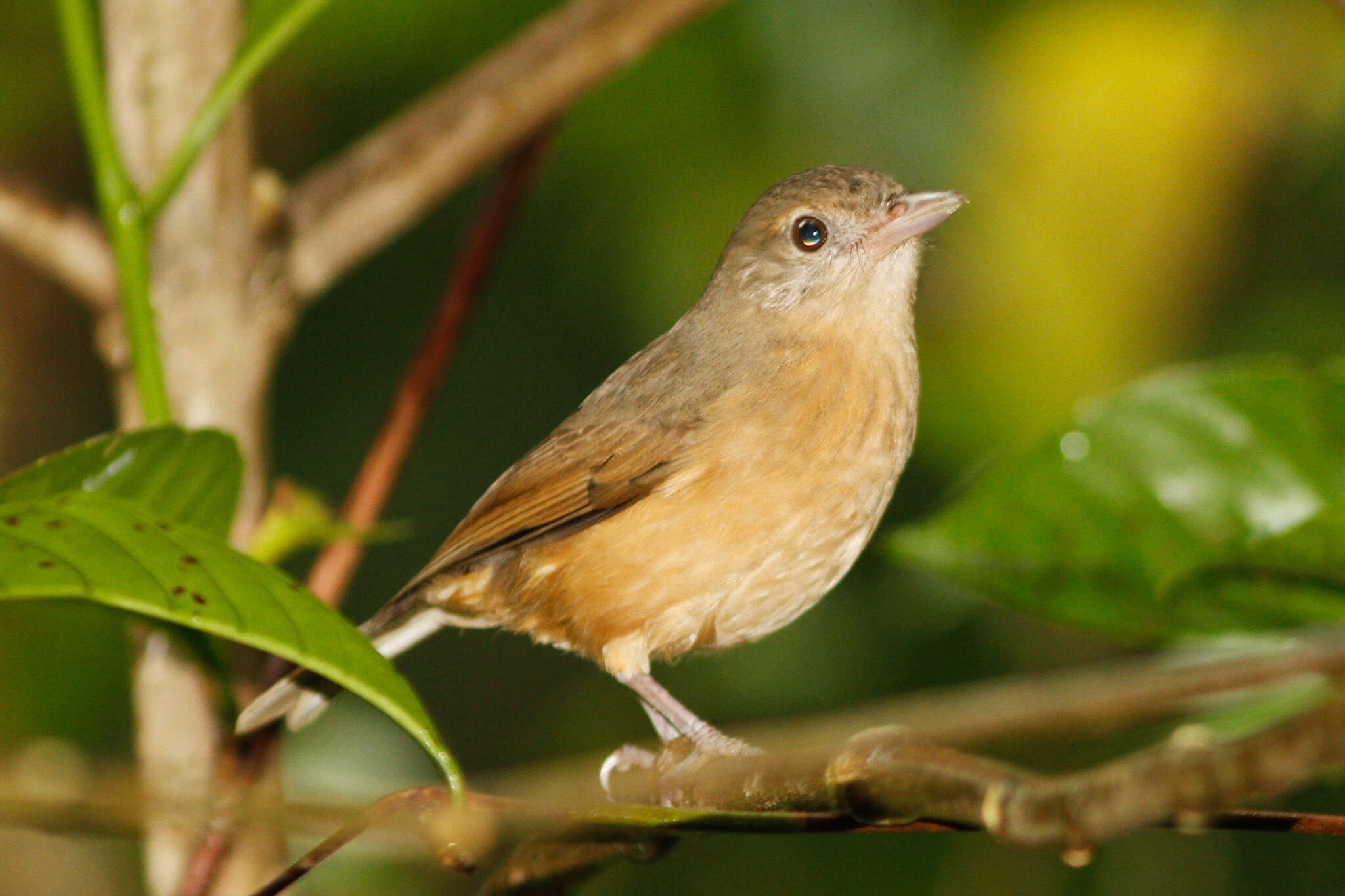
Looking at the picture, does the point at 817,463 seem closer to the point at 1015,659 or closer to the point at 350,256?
the point at 350,256

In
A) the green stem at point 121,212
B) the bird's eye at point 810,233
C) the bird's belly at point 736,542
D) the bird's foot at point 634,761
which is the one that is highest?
the green stem at point 121,212

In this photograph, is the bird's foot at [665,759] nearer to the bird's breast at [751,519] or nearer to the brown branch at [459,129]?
the bird's breast at [751,519]

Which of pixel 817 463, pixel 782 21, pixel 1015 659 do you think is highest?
pixel 782 21

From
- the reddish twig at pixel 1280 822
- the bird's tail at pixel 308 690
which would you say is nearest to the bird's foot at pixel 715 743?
the bird's tail at pixel 308 690

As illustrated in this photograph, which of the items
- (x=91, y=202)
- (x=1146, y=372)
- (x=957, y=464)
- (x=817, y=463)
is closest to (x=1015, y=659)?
(x=957, y=464)

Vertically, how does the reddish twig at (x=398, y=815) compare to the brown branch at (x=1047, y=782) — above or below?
above

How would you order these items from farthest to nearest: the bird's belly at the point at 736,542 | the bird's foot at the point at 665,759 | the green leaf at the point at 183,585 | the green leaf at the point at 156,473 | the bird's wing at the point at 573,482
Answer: the bird's wing at the point at 573,482 → the bird's belly at the point at 736,542 → the green leaf at the point at 156,473 → the bird's foot at the point at 665,759 → the green leaf at the point at 183,585

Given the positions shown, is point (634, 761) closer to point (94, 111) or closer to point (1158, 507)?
point (1158, 507)
